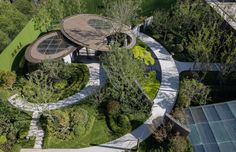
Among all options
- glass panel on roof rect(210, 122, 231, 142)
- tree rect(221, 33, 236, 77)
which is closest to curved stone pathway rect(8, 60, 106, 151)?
glass panel on roof rect(210, 122, 231, 142)

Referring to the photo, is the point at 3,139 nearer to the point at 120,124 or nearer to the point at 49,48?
A: the point at 120,124

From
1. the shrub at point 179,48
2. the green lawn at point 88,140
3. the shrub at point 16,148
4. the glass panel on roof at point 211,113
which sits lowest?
the green lawn at point 88,140

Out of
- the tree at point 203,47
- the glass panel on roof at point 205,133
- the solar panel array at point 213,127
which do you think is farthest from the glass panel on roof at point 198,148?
the tree at point 203,47

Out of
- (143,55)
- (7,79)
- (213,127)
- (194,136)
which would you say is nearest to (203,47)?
(213,127)

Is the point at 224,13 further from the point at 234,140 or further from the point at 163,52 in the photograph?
the point at 234,140

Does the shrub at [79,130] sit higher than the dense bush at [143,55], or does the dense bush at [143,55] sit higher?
the dense bush at [143,55]

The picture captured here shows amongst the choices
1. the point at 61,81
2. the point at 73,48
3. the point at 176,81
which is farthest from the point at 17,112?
the point at 176,81

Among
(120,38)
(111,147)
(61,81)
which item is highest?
(120,38)

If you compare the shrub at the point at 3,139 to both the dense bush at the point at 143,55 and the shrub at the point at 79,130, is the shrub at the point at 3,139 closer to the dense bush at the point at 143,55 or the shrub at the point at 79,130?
the shrub at the point at 79,130
